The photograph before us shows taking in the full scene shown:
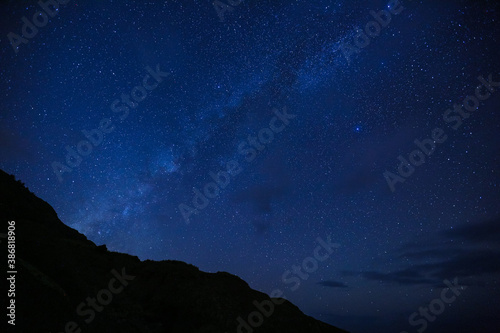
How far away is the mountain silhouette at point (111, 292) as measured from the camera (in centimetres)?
910

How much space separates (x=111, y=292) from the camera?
12016 mm

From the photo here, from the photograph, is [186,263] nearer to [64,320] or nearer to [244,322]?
[244,322]

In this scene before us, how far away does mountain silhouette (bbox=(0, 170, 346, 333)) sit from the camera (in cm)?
910

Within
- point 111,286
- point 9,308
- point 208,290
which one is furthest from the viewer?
point 208,290

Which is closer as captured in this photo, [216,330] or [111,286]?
[216,330]

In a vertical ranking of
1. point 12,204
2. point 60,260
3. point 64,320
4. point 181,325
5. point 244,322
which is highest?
point 12,204

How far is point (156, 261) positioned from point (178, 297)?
4170 millimetres

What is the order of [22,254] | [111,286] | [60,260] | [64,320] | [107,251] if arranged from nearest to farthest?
[64,320], [22,254], [60,260], [111,286], [107,251]

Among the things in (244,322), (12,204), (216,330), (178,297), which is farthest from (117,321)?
(12,204)

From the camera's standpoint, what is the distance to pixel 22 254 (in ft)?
33.0

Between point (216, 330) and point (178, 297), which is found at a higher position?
point (178, 297)
